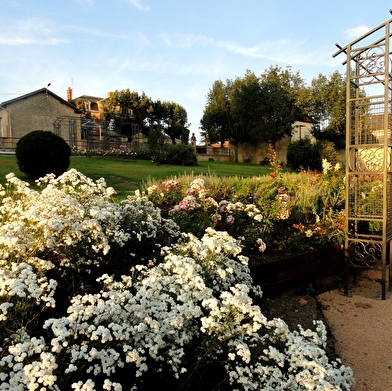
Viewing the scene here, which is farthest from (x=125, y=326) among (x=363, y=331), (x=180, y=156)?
(x=180, y=156)

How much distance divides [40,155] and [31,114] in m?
19.9

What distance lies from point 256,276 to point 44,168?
8.38 meters

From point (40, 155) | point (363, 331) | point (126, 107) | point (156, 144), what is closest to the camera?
point (363, 331)

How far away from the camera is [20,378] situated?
1477 millimetres

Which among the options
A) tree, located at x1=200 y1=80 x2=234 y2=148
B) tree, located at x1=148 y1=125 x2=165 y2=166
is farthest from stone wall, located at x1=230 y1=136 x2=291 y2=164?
tree, located at x1=148 y1=125 x2=165 y2=166

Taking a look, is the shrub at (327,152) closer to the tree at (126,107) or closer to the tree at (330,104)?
the tree at (330,104)

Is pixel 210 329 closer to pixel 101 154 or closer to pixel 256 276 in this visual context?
pixel 256 276

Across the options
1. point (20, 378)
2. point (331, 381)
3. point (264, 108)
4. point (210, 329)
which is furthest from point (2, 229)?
point (264, 108)

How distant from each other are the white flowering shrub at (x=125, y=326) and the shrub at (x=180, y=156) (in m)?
16.6

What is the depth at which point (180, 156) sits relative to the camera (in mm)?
19703

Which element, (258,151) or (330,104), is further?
(258,151)

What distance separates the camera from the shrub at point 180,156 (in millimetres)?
19641

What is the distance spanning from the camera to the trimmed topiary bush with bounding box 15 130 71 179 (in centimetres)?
1033

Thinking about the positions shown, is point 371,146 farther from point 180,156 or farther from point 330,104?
point 330,104
